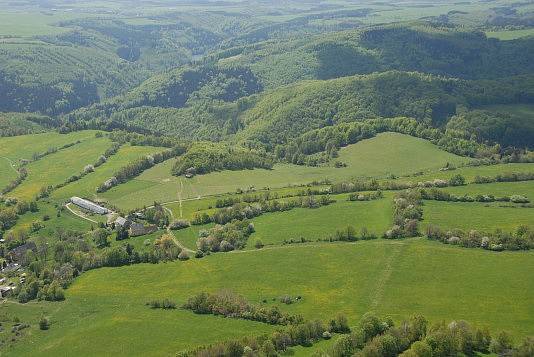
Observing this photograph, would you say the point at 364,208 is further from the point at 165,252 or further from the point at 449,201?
the point at 165,252

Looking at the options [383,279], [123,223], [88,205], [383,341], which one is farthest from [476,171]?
[383,341]

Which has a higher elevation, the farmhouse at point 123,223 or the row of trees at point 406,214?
the row of trees at point 406,214

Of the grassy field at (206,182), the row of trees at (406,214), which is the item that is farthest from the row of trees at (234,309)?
the grassy field at (206,182)

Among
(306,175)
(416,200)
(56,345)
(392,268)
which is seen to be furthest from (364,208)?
(56,345)

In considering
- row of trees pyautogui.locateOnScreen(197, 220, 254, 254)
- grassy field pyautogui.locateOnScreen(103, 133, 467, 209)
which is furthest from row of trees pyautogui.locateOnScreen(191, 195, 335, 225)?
grassy field pyautogui.locateOnScreen(103, 133, 467, 209)

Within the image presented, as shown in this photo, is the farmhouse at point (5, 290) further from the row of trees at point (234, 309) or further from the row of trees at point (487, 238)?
the row of trees at point (487, 238)

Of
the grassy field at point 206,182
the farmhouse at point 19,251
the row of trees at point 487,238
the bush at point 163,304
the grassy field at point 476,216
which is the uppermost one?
the row of trees at point 487,238
